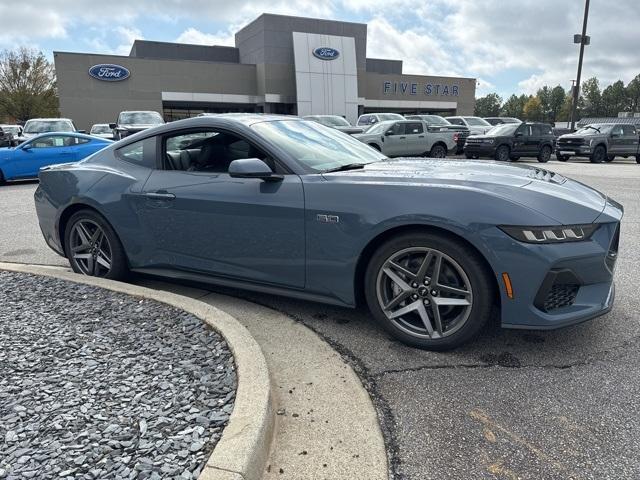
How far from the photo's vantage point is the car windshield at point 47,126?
17.6 meters

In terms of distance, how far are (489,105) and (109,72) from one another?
108m


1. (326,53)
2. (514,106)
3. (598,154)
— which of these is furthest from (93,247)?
(514,106)

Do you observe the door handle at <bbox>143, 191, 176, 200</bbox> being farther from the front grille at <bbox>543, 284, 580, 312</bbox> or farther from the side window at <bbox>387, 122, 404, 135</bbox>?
the side window at <bbox>387, 122, 404, 135</bbox>

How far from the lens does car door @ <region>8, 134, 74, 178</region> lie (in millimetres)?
12523

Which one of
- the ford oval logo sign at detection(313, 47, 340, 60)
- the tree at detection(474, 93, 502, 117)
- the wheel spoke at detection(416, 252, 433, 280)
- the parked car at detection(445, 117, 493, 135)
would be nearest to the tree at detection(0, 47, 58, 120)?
the ford oval logo sign at detection(313, 47, 340, 60)

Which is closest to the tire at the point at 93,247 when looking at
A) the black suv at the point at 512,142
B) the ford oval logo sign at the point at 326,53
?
the black suv at the point at 512,142

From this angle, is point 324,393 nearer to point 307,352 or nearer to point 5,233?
point 307,352

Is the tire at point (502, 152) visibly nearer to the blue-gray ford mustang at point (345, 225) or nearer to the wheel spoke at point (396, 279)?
the blue-gray ford mustang at point (345, 225)

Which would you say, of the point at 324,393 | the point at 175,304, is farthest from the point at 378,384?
the point at 175,304

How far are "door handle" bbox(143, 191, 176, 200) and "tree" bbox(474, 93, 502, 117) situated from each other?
417ft

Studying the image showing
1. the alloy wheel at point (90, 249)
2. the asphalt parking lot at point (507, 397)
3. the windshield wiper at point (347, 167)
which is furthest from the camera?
the alloy wheel at point (90, 249)

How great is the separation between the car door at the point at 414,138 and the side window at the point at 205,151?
14.9m

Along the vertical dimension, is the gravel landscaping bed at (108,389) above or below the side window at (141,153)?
below

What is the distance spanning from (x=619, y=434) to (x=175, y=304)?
2.76 m
